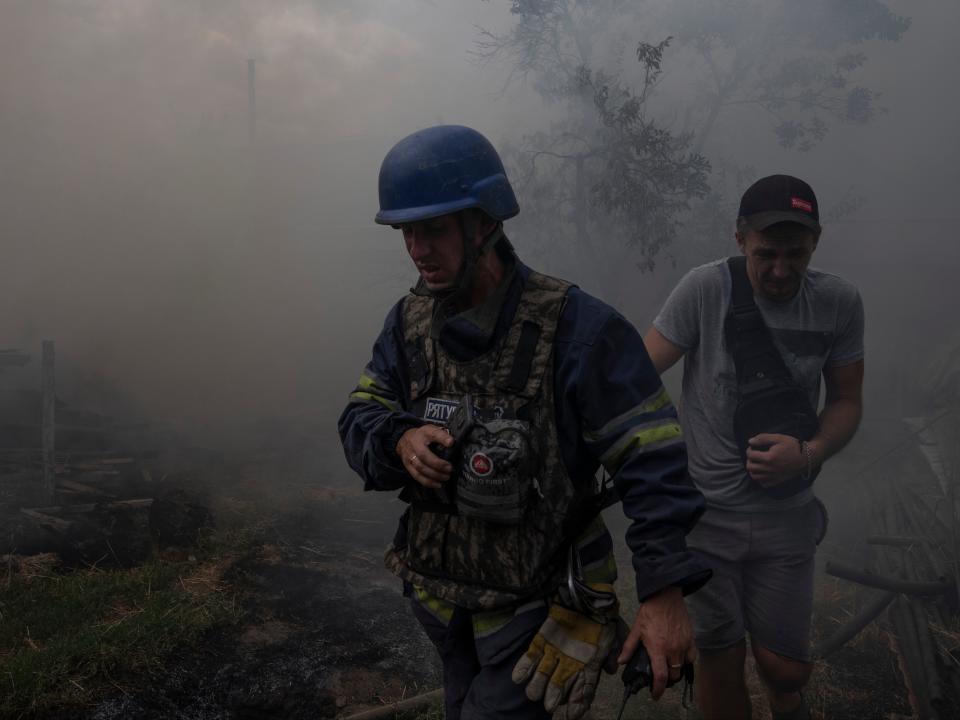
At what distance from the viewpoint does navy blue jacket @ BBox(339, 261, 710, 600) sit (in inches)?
65.9

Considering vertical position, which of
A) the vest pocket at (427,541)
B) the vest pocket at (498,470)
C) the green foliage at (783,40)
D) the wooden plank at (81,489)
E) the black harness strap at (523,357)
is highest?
the green foliage at (783,40)

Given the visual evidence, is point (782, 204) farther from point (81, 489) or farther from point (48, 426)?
point (81, 489)

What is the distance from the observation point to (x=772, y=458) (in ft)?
8.23

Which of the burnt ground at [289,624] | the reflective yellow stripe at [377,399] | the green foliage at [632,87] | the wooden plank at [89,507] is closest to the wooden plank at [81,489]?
the burnt ground at [289,624]

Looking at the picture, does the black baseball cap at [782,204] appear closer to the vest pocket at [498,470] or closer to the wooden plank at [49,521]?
the vest pocket at [498,470]

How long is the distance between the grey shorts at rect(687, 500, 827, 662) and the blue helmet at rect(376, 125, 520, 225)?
4.89 ft

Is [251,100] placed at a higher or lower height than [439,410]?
higher

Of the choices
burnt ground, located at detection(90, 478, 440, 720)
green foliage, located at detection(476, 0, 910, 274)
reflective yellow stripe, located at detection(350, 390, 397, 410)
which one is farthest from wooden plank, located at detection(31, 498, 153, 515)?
green foliage, located at detection(476, 0, 910, 274)

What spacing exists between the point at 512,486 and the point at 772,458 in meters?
1.20

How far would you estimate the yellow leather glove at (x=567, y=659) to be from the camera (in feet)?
5.89

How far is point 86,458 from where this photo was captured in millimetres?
7090

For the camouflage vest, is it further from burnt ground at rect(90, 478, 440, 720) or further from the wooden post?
the wooden post

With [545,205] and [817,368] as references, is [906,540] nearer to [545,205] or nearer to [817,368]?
[817,368]

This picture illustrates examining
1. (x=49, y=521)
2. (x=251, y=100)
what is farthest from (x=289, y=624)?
(x=251, y=100)
